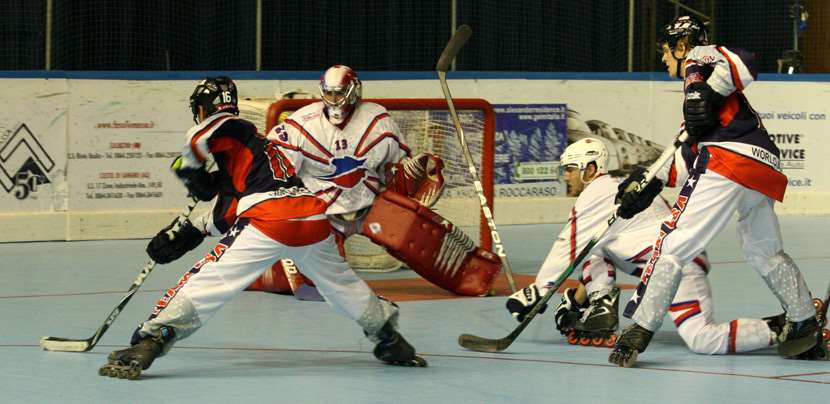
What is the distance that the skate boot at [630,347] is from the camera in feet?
18.4

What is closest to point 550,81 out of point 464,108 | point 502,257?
point 464,108

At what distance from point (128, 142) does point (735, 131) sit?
18.7ft

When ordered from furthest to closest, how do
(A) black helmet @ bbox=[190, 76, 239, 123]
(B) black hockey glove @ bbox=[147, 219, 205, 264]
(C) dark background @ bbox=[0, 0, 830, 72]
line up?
(C) dark background @ bbox=[0, 0, 830, 72] < (B) black hockey glove @ bbox=[147, 219, 205, 264] < (A) black helmet @ bbox=[190, 76, 239, 123]

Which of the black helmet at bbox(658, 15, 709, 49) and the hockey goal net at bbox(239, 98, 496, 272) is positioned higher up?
the black helmet at bbox(658, 15, 709, 49)

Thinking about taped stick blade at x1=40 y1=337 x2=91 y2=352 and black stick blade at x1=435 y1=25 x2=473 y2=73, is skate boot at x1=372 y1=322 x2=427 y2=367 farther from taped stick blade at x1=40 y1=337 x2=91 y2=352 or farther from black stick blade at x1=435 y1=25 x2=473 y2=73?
black stick blade at x1=435 y1=25 x2=473 y2=73

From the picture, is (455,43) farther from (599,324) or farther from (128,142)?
(128,142)

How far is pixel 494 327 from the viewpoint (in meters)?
6.83

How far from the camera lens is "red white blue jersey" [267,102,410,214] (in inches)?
300

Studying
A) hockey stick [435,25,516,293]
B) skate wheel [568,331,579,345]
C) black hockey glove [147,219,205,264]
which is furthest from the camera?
hockey stick [435,25,516,293]

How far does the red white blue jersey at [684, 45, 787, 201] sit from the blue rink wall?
5.56m

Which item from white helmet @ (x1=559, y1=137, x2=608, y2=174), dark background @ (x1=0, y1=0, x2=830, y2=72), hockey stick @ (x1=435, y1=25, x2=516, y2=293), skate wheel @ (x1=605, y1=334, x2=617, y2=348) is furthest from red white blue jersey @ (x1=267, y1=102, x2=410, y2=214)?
dark background @ (x1=0, y1=0, x2=830, y2=72)

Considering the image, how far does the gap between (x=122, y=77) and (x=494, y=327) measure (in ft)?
14.9

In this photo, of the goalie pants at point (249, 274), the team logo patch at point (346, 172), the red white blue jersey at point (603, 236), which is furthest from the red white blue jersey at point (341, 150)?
the goalie pants at point (249, 274)

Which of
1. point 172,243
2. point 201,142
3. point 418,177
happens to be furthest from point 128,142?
point 201,142
